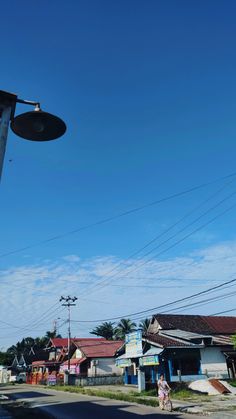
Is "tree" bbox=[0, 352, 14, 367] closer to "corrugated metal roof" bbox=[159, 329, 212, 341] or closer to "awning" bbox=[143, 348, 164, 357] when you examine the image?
"corrugated metal roof" bbox=[159, 329, 212, 341]

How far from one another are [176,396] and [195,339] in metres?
9.06

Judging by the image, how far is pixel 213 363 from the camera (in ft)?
102

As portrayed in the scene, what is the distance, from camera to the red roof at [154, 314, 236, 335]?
1610 inches

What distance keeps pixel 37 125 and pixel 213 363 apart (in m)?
30.1

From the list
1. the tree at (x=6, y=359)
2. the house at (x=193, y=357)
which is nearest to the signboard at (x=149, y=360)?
the house at (x=193, y=357)

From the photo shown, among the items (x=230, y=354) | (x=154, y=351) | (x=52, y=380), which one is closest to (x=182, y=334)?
(x=230, y=354)

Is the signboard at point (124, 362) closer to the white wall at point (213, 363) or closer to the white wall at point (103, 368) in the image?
the white wall at point (213, 363)

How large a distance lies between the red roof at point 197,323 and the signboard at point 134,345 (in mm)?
8910

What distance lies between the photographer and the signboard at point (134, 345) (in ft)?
99.3

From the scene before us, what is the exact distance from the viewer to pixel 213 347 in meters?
31.7

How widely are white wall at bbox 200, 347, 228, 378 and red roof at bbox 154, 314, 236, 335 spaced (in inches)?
340

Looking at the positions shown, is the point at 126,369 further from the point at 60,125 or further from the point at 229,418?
the point at 60,125

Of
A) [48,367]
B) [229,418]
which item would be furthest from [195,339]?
[48,367]

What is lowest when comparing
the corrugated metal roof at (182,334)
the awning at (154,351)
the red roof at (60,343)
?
the awning at (154,351)
